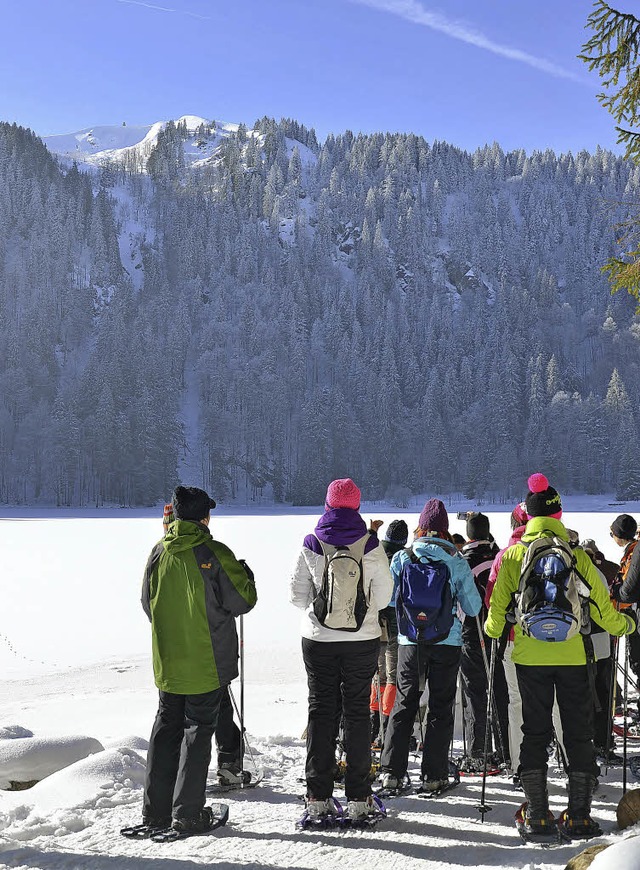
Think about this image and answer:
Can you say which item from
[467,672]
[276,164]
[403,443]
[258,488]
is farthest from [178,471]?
[467,672]

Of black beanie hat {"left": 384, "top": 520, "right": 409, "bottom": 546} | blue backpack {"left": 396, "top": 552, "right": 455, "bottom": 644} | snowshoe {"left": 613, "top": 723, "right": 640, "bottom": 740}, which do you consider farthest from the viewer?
snowshoe {"left": 613, "top": 723, "right": 640, "bottom": 740}

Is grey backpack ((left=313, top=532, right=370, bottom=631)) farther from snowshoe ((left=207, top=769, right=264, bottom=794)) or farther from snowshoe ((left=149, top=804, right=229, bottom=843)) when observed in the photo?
snowshoe ((left=207, top=769, right=264, bottom=794))

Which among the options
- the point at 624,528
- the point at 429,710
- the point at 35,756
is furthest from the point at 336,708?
the point at 35,756

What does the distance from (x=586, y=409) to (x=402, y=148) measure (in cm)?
8006

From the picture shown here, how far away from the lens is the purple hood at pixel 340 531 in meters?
4.23

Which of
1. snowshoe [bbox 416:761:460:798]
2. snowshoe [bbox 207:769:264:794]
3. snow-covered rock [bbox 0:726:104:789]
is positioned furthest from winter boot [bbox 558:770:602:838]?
snow-covered rock [bbox 0:726:104:789]

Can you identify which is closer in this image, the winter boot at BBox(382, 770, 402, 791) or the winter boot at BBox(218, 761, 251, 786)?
the winter boot at BBox(382, 770, 402, 791)

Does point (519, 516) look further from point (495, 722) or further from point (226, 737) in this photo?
point (226, 737)

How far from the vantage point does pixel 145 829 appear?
3.98m

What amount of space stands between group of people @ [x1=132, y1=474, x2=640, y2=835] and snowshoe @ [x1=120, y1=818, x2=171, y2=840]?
0.02m

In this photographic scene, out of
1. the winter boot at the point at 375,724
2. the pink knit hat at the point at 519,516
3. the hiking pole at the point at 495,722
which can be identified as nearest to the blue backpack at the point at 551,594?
the pink knit hat at the point at 519,516

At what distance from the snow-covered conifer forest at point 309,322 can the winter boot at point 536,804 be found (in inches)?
3337

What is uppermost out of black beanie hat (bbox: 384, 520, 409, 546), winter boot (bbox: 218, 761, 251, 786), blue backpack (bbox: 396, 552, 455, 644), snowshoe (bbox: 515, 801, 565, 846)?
black beanie hat (bbox: 384, 520, 409, 546)

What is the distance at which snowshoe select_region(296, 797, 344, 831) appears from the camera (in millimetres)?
4066
